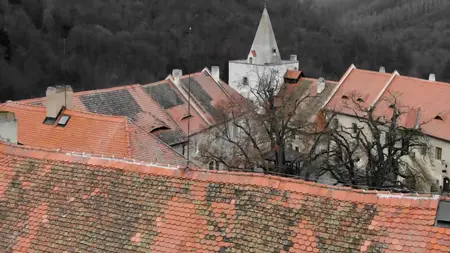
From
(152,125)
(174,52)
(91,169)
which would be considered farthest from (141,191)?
(174,52)

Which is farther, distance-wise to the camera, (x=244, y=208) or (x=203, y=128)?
(x=203, y=128)

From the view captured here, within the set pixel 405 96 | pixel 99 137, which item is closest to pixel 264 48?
pixel 405 96

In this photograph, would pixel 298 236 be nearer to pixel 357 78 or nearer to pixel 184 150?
pixel 184 150

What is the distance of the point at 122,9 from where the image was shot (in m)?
77.9

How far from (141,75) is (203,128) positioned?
3783 cm

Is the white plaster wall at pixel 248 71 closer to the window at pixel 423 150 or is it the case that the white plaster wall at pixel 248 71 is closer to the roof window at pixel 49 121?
the window at pixel 423 150

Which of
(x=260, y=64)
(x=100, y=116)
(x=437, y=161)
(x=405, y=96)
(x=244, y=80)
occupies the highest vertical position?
(x=260, y=64)

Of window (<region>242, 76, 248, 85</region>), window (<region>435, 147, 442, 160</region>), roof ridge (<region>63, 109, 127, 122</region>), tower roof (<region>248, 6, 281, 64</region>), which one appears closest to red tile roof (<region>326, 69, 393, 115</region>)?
window (<region>435, 147, 442, 160</region>)

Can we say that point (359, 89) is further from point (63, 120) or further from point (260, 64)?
point (63, 120)

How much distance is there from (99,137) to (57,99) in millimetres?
2985

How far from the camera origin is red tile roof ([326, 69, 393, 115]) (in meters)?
39.2

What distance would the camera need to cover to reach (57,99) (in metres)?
22.5

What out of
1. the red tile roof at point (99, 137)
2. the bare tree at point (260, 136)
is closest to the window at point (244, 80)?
the bare tree at point (260, 136)

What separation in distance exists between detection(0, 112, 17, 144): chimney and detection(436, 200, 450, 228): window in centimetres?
890
